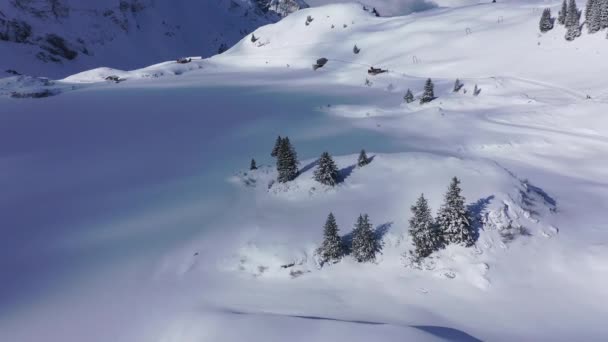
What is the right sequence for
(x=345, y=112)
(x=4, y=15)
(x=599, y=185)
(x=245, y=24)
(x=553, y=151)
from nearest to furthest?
(x=599, y=185)
(x=553, y=151)
(x=345, y=112)
(x=4, y=15)
(x=245, y=24)

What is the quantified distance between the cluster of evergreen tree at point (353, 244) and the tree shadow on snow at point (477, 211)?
547cm

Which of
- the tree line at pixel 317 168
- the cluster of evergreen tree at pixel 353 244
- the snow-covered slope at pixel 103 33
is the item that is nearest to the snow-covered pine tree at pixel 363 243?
the cluster of evergreen tree at pixel 353 244

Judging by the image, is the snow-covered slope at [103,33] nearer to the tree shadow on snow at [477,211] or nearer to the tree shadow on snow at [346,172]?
the tree shadow on snow at [346,172]

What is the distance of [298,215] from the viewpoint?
21.1 meters

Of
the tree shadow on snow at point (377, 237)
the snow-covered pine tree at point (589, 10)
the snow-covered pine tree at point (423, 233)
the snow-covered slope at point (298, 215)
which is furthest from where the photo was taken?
the snow-covered pine tree at point (589, 10)

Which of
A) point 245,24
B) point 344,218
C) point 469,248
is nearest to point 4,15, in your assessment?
point 245,24

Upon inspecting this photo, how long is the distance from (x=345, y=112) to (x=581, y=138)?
22.9 m

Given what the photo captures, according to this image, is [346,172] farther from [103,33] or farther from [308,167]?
[103,33]

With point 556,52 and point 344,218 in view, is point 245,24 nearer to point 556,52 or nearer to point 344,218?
point 556,52

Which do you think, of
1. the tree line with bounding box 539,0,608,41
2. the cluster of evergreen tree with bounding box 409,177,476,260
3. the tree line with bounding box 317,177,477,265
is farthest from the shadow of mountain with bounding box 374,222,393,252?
the tree line with bounding box 539,0,608,41

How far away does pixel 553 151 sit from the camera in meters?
30.0

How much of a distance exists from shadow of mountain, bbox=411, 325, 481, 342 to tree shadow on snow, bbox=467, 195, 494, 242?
6.37 meters

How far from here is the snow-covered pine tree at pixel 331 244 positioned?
17516 mm

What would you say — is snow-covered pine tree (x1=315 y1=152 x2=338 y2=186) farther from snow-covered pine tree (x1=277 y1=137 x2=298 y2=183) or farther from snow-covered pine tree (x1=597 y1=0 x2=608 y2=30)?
snow-covered pine tree (x1=597 y1=0 x2=608 y2=30)
